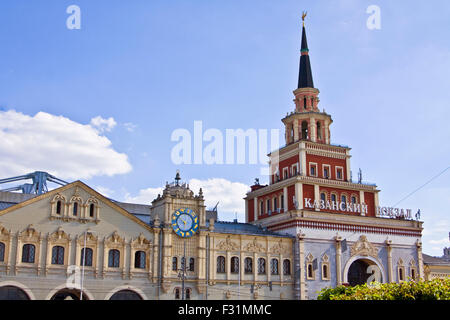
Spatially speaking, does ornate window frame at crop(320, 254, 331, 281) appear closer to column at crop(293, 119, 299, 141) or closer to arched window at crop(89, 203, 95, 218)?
column at crop(293, 119, 299, 141)

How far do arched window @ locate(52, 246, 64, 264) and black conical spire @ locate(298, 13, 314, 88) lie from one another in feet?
127

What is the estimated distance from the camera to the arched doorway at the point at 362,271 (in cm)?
6159

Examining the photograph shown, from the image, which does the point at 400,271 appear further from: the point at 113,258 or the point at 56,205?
the point at 56,205

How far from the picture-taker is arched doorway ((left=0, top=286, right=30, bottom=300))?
1732 inches

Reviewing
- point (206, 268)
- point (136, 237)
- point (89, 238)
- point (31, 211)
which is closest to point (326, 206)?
point (206, 268)

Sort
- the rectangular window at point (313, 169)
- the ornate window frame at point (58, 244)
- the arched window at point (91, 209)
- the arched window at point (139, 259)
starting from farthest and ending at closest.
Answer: the rectangular window at point (313, 169)
the arched window at point (139, 259)
the arched window at point (91, 209)
the ornate window frame at point (58, 244)

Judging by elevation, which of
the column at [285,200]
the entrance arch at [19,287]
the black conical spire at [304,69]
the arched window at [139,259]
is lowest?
the entrance arch at [19,287]

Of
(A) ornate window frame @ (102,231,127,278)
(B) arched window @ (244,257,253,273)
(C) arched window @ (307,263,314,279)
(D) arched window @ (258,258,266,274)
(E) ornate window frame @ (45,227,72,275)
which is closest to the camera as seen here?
(E) ornate window frame @ (45,227,72,275)

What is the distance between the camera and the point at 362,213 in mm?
64438

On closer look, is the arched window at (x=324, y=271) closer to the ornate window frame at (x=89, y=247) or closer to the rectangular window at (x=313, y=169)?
the rectangular window at (x=313, y=169)

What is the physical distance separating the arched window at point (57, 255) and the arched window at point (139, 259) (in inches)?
272

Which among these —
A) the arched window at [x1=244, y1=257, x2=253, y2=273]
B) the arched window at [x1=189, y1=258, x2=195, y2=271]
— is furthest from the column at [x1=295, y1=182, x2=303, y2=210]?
the arched window at [x1=189, y1=258, x2=195, y2=271]

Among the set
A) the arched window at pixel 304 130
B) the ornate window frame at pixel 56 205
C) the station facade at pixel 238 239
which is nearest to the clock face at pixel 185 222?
the station facade at pixel 238 239
